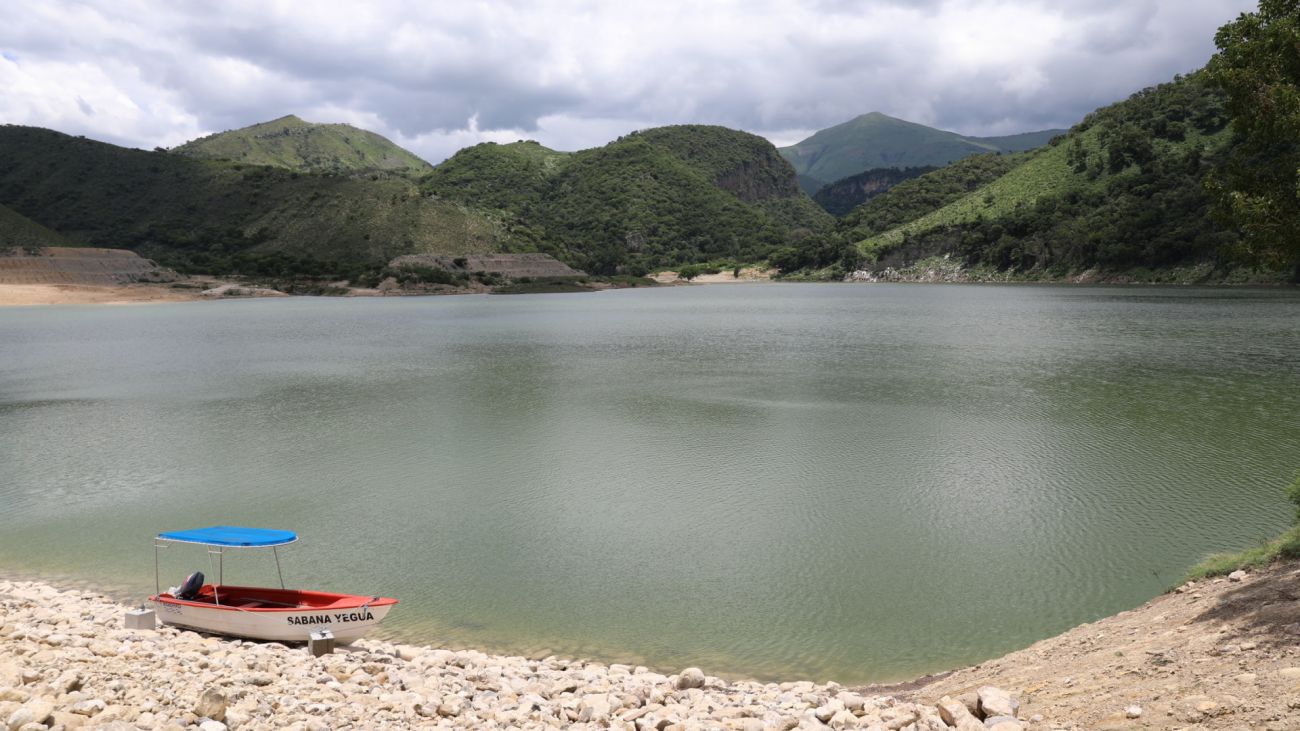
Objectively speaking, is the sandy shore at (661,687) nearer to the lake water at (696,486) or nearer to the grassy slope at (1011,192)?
the lake water at (696,486)

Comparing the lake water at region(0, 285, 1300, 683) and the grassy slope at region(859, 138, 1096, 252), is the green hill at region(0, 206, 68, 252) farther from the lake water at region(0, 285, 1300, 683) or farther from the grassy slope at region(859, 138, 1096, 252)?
the grassy slope at region(859, 138, 1096, 252)

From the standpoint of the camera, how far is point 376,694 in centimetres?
958

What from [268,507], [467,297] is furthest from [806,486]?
[467,297]

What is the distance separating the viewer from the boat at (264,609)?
483 inches

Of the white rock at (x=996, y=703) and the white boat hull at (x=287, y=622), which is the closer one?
the white rock at (x=996, y=703)

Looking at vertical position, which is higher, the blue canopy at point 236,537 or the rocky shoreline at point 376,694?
the blue canopy at point 236,537

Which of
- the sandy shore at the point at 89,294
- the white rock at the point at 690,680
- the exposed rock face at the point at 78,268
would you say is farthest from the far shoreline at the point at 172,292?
the white rock at the point at 690,680

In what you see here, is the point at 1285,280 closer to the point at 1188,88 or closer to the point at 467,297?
the point at 1188,88

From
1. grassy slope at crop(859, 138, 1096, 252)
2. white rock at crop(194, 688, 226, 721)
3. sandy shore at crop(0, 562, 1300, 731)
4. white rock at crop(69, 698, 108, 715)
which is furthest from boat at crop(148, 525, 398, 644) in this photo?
grassy slope at crop(859, 138, 1096, 252)

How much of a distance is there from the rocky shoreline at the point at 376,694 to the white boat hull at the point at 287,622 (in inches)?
16.5

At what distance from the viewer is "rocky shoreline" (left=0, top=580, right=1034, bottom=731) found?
8.38m

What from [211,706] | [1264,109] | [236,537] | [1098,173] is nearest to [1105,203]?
[1098,173]

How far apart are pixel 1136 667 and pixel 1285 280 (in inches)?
4990

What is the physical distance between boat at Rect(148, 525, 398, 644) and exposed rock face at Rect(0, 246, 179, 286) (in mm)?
146967
